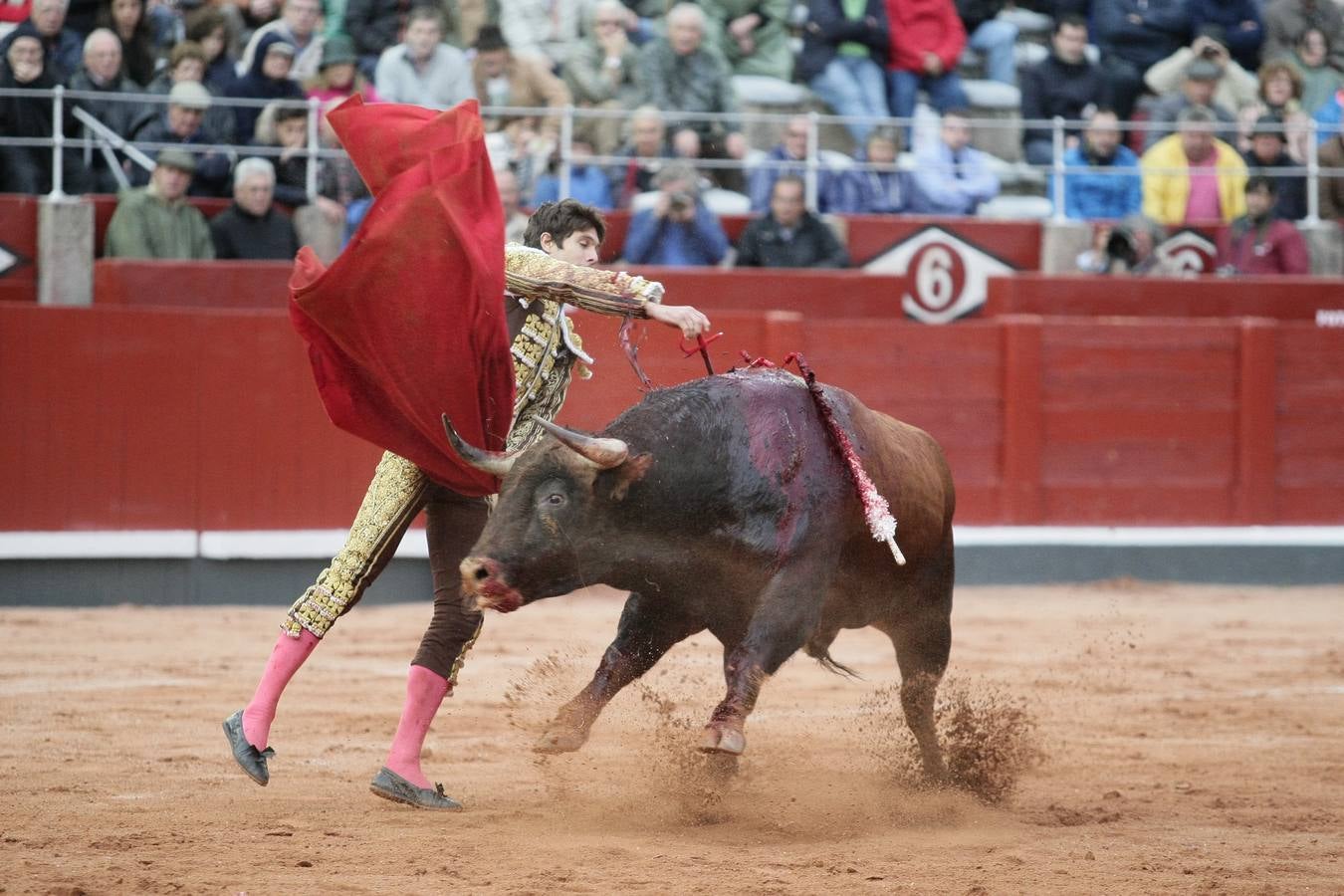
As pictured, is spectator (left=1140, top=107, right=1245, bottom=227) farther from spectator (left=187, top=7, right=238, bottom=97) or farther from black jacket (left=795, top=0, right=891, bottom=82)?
spectator (left=187, top=7, right=238, bottom=97)

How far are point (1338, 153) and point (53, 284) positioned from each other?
665 cm

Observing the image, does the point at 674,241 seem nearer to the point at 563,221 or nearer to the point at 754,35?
the point at 754,35

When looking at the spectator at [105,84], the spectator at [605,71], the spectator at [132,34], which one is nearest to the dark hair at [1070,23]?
the spectator at [605,71]

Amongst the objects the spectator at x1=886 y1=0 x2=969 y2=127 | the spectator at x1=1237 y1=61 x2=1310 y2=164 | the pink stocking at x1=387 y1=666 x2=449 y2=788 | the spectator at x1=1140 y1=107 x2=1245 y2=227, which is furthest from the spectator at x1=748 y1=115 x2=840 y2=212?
the pink stocking at x1=387 y1=666 x2=449 y2=788

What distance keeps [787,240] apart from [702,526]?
16.7 feet

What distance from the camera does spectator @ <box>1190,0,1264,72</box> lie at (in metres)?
11.0

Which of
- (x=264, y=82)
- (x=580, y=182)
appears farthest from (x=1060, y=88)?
(x=264, y=82)

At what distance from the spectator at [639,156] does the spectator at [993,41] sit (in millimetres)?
2755

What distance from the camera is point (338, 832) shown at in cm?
377

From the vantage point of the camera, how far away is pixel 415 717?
159 inches

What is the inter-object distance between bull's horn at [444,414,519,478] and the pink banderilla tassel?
692 millimetres

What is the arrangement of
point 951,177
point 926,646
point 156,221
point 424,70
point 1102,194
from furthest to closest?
point 1102,194
point 951,177
point 424,70
point 156,221
point 926,646

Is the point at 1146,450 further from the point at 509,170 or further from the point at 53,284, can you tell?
the point at 53,284

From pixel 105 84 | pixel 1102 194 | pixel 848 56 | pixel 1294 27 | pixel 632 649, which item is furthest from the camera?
pixel 1294 27
